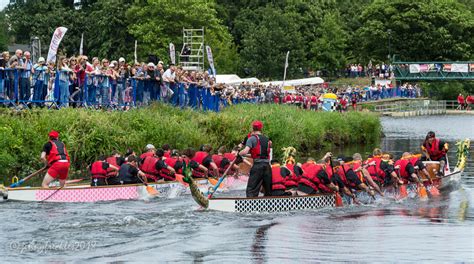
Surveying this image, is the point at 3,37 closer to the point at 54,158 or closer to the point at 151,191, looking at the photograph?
the point at 151,191

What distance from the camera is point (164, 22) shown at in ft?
268

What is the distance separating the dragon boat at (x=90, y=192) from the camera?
2598cm

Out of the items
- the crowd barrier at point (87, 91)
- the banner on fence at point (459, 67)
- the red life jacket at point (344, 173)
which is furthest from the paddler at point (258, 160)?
the banner on fence at point (459, 67)

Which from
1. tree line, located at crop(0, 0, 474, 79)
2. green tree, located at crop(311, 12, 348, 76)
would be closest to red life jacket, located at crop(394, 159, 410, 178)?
tree line, located at crop(0, 0, 474, 79)

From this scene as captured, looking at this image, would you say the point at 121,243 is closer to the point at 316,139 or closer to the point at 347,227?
the point at 347,227

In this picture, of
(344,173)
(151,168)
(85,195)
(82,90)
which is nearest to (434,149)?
(344,173)

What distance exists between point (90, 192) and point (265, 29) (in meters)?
70.5

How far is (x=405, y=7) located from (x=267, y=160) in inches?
3531

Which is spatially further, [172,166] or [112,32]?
[112,32]

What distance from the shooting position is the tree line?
272 feet

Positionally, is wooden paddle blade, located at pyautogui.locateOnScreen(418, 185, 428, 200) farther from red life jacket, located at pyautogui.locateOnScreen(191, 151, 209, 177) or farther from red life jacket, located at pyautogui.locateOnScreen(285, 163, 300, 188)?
red life jacket, located at pyautogui.locateOnScreen(191, 151, 209, 177)

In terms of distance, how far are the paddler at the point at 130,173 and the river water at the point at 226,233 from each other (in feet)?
3.07

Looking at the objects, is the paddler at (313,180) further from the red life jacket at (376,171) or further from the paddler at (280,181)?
the red life jacket at (376,171)

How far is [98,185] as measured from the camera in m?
27.3
